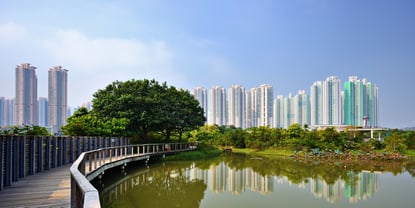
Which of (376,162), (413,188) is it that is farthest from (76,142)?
(376,162)

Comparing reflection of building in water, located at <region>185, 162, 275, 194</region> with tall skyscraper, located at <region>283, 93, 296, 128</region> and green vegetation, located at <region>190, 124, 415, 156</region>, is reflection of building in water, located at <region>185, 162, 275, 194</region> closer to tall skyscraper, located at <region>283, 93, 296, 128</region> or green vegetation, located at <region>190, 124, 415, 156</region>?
green vegetation, located at <region>190, 124, 415, 156</region>

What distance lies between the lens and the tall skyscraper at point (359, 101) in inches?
2139

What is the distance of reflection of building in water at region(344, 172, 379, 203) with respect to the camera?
9.95 m

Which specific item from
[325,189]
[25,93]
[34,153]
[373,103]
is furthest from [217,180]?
[373,103]

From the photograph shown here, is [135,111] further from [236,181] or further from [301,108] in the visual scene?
[301,108]

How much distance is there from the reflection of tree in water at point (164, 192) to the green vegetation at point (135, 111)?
4876 millimetres

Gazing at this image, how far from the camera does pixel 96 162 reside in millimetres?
9766

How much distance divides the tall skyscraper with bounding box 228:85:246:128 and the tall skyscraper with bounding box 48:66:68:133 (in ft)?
113

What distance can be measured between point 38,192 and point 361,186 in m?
10.8

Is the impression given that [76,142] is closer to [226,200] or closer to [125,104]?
[226,200]

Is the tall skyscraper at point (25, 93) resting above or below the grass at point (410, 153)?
above

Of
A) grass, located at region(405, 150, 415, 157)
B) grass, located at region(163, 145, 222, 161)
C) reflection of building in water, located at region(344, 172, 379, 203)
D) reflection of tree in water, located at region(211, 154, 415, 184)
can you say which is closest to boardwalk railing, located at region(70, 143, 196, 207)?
grass, located at region(163, 145, 222, 161)

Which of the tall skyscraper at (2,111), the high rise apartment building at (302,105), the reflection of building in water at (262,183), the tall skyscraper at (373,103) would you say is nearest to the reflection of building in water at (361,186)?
the reflection of building in water at (262,183)

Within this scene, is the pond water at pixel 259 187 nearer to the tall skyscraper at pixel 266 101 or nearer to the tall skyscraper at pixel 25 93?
the tall skyscraper at pixel 25 93
